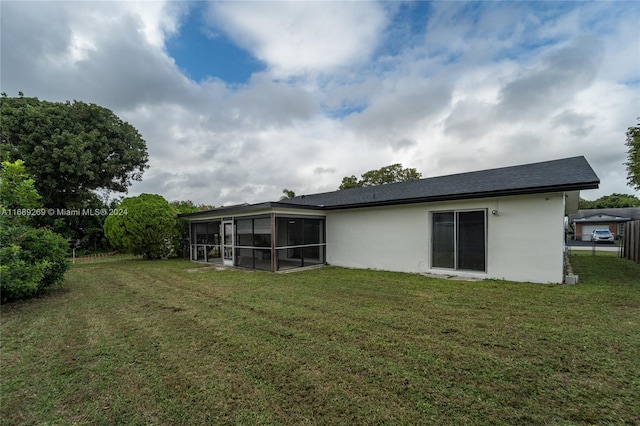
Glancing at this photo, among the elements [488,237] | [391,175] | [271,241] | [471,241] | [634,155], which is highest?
[391,175]

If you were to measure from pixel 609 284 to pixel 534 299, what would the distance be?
3024 mm

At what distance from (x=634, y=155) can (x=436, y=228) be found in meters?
6.16

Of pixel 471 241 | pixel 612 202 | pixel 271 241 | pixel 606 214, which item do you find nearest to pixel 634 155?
pixel 471 241

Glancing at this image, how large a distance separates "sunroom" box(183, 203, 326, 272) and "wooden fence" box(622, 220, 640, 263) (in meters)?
12.6

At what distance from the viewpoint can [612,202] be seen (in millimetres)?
42750

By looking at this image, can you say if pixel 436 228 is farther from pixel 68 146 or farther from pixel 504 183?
pixel 68 146

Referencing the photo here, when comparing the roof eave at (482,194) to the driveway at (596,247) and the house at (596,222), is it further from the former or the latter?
the house at (596,222)

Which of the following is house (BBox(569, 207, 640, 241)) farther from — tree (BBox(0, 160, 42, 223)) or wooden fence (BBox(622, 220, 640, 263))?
tree (BBox(0, 160, 42, 223))

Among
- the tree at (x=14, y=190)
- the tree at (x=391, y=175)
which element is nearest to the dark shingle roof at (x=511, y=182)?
the tree at (x=14, y=190)

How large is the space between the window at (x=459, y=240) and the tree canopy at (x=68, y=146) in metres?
18.7

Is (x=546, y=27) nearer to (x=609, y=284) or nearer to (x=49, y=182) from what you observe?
(x=609, y=284)

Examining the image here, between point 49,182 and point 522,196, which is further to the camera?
point 49,182

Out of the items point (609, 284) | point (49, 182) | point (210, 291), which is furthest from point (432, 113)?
point (49, 182)

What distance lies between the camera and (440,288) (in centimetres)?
641
